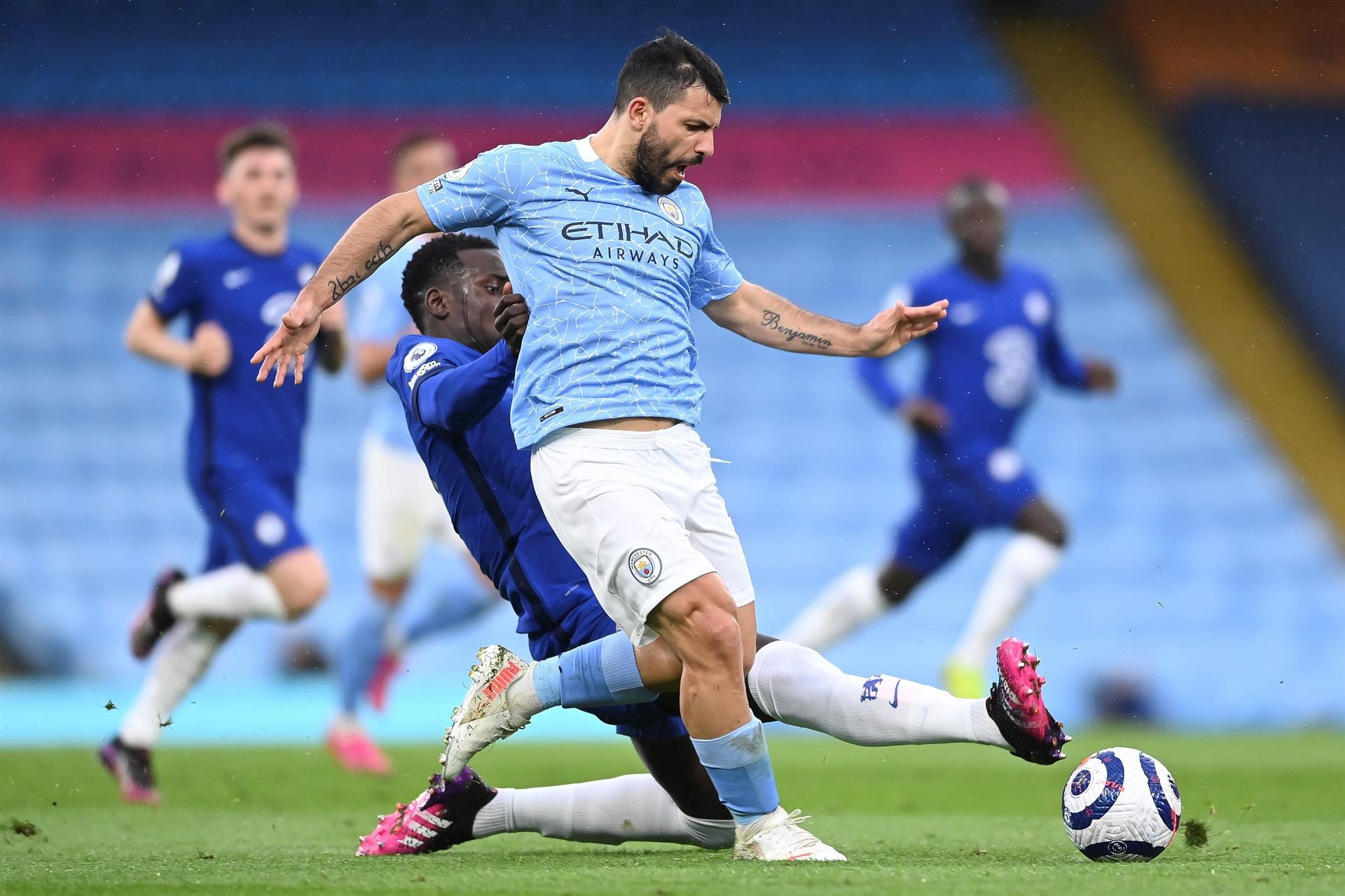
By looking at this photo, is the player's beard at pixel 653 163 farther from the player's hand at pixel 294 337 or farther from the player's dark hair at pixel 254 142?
the player's dark hair at pixel 254 142

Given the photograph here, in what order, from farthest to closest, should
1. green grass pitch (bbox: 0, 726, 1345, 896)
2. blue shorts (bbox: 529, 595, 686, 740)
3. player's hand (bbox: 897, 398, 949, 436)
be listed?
1. player's hand (bbox: 897, 398, 949, 436)
2. blue shorts (bbox: 529, 595, 686, 740)
3. green grass pitch (bbox: 0, 726, 1345, 896)

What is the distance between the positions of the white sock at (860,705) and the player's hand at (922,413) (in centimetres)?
462

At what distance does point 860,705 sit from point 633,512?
73cm

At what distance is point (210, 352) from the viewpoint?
23.7 feet

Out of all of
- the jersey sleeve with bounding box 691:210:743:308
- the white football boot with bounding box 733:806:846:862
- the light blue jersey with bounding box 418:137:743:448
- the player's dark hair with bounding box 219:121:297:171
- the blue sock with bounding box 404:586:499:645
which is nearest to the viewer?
the white football boot with bounding box 733:806:846:862

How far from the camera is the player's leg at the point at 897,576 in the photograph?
880cm

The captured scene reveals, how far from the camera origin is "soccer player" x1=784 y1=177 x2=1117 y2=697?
8.88 meters

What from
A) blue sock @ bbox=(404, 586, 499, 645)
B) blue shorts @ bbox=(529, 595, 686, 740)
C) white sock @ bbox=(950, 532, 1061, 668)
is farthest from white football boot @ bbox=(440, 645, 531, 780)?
white sock @ bbox=(950, 532, 1061, 668)

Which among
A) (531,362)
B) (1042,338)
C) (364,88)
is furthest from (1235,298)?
(531,362)

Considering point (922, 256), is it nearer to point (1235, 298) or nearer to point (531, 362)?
point (1235, 298)

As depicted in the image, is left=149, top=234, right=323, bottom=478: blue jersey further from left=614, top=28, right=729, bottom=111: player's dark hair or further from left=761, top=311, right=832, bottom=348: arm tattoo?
left=614, top=28, right=729, bottom=111: player's dark hair

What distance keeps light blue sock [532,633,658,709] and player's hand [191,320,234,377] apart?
11.6ft

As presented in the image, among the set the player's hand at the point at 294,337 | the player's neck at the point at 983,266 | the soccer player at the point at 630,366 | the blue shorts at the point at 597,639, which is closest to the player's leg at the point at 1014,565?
the player's neck at the point at 983,266

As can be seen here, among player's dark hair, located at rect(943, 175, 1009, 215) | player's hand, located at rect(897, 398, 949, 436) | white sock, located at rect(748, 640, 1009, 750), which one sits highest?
player's dark hair, located at rect(943, 175, 1009, 215)
